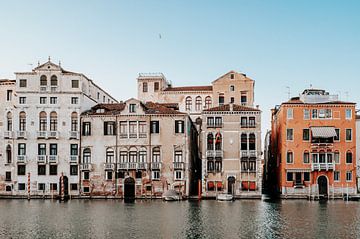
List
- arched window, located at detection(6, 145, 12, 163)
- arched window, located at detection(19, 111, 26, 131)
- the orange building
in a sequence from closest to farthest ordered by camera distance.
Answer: the orange building < arched window, located at detection(19, 111, 26, 131) < arched window, located at detection(6, 145, 12, 163)

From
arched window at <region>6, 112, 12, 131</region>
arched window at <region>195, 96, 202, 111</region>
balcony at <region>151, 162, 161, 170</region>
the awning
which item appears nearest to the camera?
the awning

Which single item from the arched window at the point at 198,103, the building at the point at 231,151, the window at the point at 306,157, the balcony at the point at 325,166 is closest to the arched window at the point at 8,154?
the building at the point at 231,151

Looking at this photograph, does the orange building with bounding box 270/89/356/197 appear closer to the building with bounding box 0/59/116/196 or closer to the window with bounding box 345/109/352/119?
the window with bounding box 345/109/352/119

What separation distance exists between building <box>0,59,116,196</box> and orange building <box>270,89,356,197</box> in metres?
23.6

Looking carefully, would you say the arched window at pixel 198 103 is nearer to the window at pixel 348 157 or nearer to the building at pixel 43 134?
the building at pixel 43 134

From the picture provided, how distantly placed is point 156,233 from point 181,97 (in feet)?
151

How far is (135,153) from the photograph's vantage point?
63406mm

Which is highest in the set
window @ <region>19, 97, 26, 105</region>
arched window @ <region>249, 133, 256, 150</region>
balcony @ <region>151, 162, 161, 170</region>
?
window @ <region>19, 97, 26, 105</region>

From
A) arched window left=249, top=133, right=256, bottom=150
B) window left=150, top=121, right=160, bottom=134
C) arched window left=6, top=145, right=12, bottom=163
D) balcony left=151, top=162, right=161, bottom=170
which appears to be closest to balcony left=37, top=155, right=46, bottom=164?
arched window left=6, top=145, right=12, bottom=163

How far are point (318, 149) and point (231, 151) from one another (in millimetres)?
9672

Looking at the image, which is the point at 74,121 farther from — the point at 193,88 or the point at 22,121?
the point at 193,88

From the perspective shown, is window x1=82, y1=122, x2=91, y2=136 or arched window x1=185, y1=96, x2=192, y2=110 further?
arched window x1=185, y1=96, x2=192, y2=110

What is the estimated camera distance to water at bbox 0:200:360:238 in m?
31.2

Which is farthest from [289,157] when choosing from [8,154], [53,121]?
[8,154]
